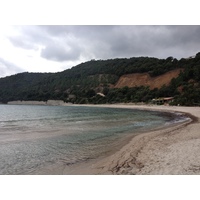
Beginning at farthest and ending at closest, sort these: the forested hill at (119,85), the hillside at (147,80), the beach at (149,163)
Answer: the hillside at (147,80)
the forested hill at (119,85)
the beach at (149,163)

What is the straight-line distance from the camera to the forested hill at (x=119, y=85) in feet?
186

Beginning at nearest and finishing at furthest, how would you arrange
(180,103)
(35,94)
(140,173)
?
1. (140,173)
2. (180,103)
3. (35,94)

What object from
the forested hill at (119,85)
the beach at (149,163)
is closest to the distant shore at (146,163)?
the beach at (149,163)

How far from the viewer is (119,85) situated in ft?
286

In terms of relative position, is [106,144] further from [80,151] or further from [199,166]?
[199,166]

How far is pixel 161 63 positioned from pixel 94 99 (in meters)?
31.1

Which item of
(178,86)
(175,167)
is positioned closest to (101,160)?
(175,167)

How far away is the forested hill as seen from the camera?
56.6 m

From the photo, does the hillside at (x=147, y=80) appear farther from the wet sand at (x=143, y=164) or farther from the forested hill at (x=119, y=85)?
the wet sand at (x=143, y=164)

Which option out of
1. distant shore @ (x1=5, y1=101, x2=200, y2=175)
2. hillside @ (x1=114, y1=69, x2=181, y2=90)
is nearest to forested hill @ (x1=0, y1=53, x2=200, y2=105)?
hillside @ (x1=114, y1=69, x2=181, y2=90)

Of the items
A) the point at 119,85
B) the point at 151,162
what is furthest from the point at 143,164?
the point at 119,85

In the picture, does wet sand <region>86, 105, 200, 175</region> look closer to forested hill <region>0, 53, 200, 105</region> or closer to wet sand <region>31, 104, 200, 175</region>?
wet sand <region>31, 104, 200, 175</region>

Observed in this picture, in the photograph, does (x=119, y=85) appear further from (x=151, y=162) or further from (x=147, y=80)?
(x=151, y=162)

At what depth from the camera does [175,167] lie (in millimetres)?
5520
